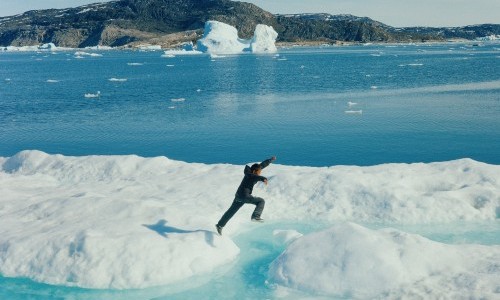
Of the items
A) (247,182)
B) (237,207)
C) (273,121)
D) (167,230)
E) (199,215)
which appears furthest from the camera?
(273,121)

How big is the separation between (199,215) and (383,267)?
545cm

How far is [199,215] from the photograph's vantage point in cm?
1305

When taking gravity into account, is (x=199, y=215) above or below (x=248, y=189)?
below

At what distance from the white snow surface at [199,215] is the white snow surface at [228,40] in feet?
435

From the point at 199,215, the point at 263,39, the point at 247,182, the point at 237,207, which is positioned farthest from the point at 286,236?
the point at 263,39

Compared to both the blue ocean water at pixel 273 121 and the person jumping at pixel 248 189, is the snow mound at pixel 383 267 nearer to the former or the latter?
the person jumping at pixel 248 189

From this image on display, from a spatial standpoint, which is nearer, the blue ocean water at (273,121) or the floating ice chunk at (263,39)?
the blue ocean water at (273,121)

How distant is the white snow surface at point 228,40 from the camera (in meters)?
149

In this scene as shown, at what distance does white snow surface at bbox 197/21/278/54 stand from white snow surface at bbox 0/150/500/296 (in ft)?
435

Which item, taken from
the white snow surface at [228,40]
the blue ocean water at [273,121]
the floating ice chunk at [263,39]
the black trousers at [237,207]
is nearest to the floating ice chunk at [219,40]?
the white snow surface at [228,40]

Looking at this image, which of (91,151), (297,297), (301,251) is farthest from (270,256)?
(91,151)

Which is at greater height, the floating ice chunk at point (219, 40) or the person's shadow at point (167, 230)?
the floating ice chunk at point (219, 40)

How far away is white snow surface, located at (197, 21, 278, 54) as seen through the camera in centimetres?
14862

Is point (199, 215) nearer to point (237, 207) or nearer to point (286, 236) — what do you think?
point (237, 207)
